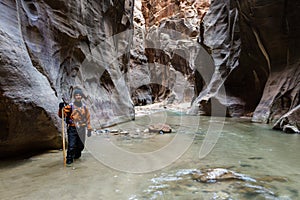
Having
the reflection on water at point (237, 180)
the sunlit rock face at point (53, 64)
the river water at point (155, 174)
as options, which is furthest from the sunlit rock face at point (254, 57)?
the sunlit rock face at point (53, 64)

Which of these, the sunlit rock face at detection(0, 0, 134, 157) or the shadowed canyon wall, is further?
the shadowed canyon wall

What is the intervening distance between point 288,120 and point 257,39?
266 inches

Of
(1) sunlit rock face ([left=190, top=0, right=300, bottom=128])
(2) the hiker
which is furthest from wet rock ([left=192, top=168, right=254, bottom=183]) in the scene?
(1) sunlit rock face ([left=190, top=0, right=300, bottom=128])

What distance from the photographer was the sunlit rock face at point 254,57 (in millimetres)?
10953

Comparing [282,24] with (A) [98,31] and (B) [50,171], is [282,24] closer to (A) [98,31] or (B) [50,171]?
(A) [98,31]

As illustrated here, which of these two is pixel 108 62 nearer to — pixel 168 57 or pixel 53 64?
pixel 53 64

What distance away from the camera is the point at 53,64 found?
19.9ft

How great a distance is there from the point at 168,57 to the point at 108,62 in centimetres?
3147

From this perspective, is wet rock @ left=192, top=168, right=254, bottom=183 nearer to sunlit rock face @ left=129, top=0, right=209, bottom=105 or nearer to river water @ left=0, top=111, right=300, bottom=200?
river water @ left=0, top=111, right=300, bottom=200

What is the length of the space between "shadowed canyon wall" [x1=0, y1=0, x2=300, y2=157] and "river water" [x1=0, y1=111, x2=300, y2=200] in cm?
101

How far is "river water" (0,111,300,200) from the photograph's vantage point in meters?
2.61

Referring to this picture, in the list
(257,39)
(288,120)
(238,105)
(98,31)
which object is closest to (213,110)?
(238,105)

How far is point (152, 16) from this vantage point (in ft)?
172

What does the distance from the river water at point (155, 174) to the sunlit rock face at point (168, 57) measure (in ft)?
96.1
